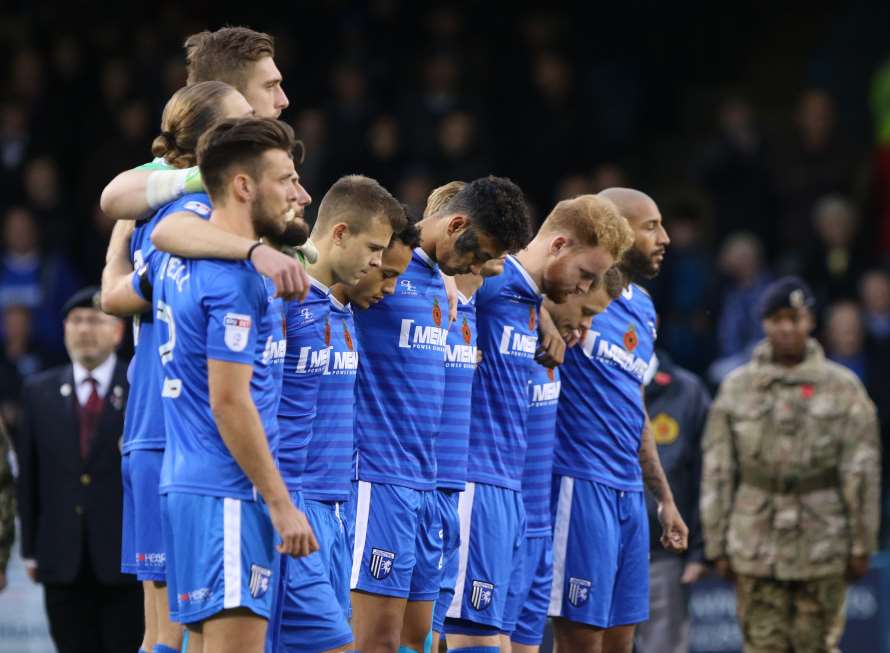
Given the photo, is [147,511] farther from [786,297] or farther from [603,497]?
[786,297]

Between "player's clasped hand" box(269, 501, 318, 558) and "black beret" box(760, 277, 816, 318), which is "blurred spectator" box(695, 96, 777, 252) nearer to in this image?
"black beret" box(760, 277, 816, 318)

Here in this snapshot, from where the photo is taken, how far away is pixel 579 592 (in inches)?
309

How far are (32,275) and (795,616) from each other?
285 inches

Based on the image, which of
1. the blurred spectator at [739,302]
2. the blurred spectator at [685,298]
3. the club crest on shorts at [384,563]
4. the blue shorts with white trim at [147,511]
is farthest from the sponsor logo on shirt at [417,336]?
the blurred spectator at [685,298]

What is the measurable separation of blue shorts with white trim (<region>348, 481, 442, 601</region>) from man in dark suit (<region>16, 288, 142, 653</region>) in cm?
267

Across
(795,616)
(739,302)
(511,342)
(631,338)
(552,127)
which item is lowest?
(795,616)

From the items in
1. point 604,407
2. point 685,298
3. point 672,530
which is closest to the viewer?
point 604,407

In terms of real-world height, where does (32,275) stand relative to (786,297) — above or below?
above

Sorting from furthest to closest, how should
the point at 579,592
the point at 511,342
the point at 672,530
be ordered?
1. the point at 672,530
2. the point at 579,592
3. the point at 511,342

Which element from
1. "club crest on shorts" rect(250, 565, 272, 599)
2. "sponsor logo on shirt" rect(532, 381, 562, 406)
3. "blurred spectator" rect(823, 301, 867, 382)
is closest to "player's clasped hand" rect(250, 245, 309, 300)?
"club crest on shorts" rect(250, 565, 272, 599)

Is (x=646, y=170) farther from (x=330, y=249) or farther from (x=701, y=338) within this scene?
(x=330, y=249)

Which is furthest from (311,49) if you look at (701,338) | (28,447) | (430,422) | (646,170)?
(430,422)

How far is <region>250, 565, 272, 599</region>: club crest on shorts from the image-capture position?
531cm

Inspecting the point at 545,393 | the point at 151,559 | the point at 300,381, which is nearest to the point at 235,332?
the point at 300,381
